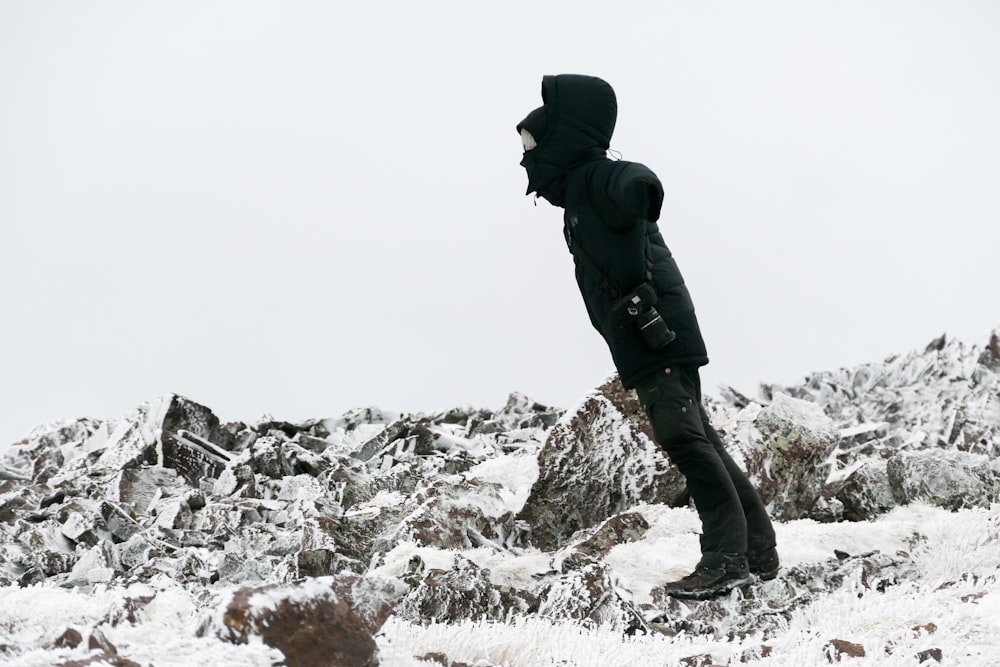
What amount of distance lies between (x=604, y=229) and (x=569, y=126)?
771 millimetres

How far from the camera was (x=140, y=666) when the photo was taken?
3.38 m

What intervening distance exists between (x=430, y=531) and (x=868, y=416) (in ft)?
40.7

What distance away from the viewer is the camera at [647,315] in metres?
6.50

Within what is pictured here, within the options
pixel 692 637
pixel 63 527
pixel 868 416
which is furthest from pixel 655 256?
pixel 868 416

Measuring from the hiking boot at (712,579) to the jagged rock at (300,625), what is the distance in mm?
2831

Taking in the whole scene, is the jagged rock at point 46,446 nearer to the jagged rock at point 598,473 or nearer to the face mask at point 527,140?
the jagged rock at point 598,473

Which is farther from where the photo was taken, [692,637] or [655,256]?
[655,256]

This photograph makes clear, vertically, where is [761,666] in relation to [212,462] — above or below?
below

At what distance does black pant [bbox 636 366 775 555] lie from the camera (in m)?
6.59

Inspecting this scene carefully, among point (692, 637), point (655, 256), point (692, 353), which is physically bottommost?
point (692, 637)

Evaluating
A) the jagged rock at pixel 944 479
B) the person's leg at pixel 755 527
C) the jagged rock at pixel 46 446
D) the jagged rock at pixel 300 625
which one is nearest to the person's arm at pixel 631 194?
the person's leg at pixel 755 527

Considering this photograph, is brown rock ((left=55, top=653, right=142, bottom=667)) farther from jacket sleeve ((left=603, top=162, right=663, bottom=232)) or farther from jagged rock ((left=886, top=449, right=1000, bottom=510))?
jagged rock ((left=886, top=449, right=1000, bottom=510))

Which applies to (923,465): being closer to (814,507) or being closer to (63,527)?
(814,507)

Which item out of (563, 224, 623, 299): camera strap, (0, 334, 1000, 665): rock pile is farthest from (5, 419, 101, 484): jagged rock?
(563, 224, 623, 299): camera strap
